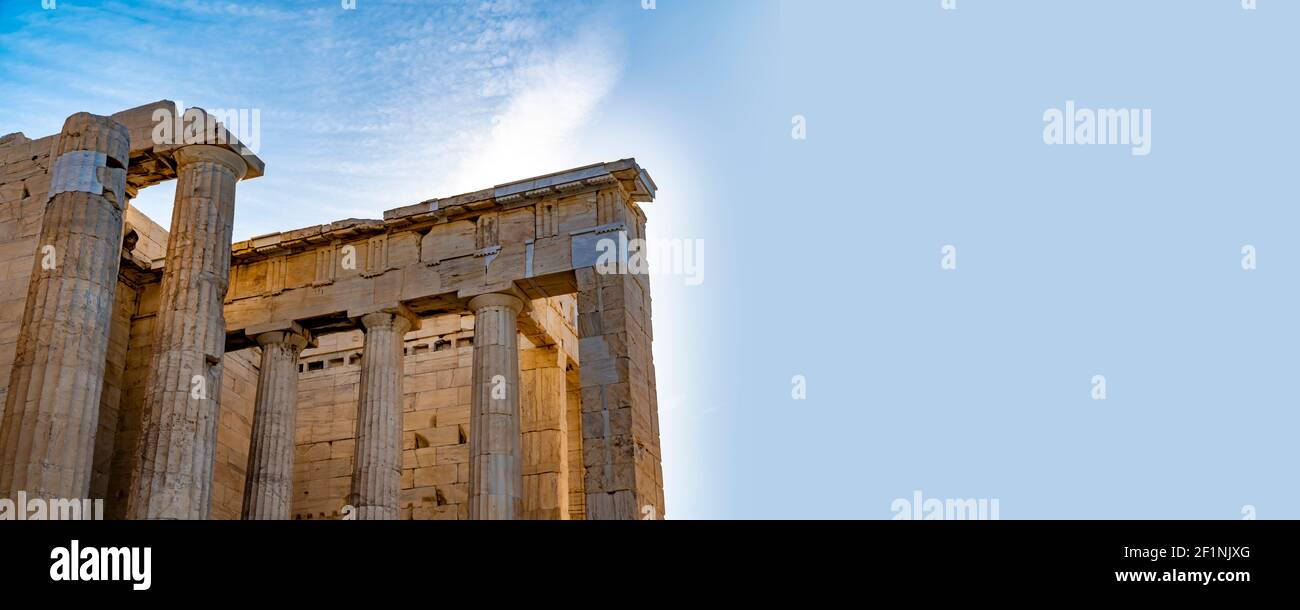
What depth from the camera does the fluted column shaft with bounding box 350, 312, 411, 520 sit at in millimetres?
26203

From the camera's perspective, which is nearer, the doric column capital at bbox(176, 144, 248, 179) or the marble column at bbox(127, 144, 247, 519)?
the marble column at bbox(127, 144, 247, 519)

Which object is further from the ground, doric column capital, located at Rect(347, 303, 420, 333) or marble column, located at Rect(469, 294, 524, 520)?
doric column capital, located at Rect(347, 303, 420, 333)

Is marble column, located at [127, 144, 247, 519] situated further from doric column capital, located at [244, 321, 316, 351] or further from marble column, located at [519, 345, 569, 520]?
marble column, located at [519, 345, 569, 520]

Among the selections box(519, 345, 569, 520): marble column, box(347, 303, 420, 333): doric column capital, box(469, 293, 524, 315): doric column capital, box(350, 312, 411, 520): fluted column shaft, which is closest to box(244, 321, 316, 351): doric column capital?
box(347, 303, 420, 333): doric column capital

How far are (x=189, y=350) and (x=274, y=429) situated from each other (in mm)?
5018

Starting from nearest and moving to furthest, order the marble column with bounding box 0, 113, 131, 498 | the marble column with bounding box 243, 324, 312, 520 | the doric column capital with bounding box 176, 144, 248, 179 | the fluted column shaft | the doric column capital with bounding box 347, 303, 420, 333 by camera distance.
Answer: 1. the marble column with bounding box 0, 113, 131, 498
2. the doric column capital with bounding box 176, 144, 248, 179
3. the fluted column shaft
4. the marble column with bounding box 243, 324, 312, 520
5. the doric column capital with bounding box 347, 303, 420, 333

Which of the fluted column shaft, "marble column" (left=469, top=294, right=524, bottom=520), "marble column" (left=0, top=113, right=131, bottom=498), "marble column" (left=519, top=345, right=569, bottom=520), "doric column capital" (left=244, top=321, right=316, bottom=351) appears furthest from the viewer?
"marble column" (left=519, top=345, right=569, bottom=520)

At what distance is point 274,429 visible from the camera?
27.6 m

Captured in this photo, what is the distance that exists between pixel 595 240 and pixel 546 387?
16.7 ft

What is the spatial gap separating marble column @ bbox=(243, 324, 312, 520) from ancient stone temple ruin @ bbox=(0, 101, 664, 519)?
0.17 feet

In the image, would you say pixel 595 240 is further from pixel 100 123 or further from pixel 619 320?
pixel 100 123

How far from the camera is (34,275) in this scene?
2241 cm
